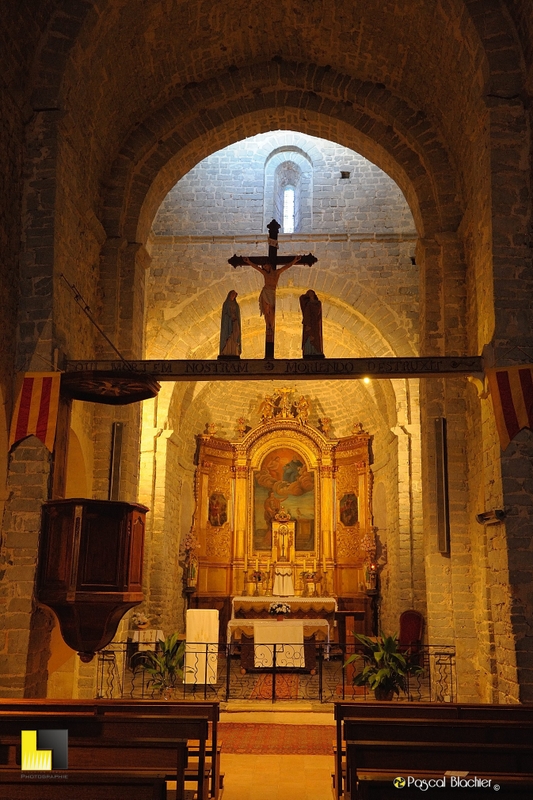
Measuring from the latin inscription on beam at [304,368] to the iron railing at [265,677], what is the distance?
3931 millimetres

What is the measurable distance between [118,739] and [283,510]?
52.3ft

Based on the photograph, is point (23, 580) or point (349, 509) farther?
point (349, 509)

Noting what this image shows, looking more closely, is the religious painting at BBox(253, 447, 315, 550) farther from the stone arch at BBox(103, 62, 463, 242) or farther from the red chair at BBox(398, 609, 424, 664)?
the stone arch at BBox(103, 62, 463, 242)

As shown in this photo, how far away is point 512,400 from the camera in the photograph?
848 cm

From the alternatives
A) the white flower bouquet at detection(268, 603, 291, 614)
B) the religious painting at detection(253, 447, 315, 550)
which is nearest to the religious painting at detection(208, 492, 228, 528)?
the religious painting at detection(253, 447, 315, 550)

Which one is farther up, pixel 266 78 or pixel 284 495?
pixel 266 78

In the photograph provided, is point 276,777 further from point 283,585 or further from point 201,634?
point 283,585

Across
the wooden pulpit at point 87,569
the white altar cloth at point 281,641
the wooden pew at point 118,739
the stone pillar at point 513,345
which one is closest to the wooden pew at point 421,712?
the wooden pew at point 118,739

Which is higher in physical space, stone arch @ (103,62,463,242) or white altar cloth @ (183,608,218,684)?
stone arch @ (103,62,463,242)

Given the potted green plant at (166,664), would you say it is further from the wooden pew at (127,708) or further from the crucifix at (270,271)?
the crucifix at (270,271)

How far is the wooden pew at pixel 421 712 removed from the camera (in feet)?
19.4

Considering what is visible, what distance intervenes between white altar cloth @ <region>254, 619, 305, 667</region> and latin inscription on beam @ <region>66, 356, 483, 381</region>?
6477 millimetres

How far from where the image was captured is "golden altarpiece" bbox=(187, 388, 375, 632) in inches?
776

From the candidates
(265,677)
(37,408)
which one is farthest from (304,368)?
(265,677)
